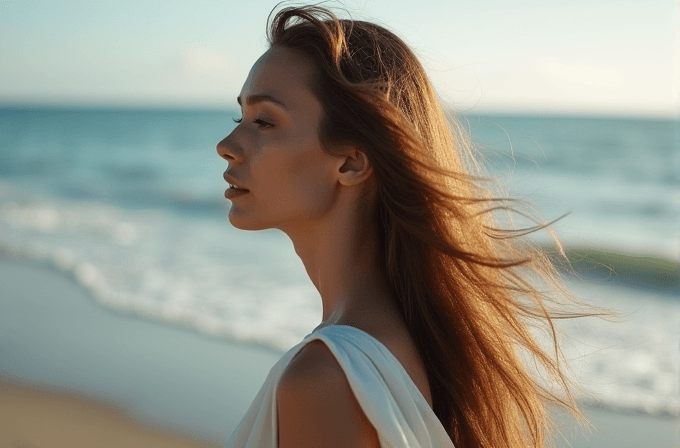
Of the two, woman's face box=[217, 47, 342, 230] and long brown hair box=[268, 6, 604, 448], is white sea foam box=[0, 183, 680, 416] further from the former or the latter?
woman's face box=[217, 47, 342, 230]

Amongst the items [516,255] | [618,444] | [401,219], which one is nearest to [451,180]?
[401,219]

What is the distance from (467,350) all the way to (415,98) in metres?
0.73

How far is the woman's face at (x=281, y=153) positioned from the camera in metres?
2.19

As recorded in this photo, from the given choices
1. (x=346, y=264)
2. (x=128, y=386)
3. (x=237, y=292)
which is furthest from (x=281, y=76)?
(x=237, y=292)

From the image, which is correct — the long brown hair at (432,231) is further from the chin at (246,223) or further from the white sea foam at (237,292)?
the white sea foam at (237,292)

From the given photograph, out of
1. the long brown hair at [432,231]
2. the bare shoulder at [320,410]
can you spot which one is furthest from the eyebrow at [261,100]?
the bare shoulder at [320,410]

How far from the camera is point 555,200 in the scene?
19484 mm

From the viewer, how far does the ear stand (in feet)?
7.04

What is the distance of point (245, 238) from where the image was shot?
1339cm

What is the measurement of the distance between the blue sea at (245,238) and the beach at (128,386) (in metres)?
0.39

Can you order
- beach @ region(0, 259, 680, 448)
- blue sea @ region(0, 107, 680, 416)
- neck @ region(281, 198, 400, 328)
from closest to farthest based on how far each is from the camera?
neck @ region(281, 198, 400, 328), beach @ region(0, 259, 680, 448), blue sea @ region(0, 107, 680, 416)

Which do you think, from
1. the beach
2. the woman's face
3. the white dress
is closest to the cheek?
the woman's face

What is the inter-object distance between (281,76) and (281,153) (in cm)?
23

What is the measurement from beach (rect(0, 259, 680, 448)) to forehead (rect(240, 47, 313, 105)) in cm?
340
